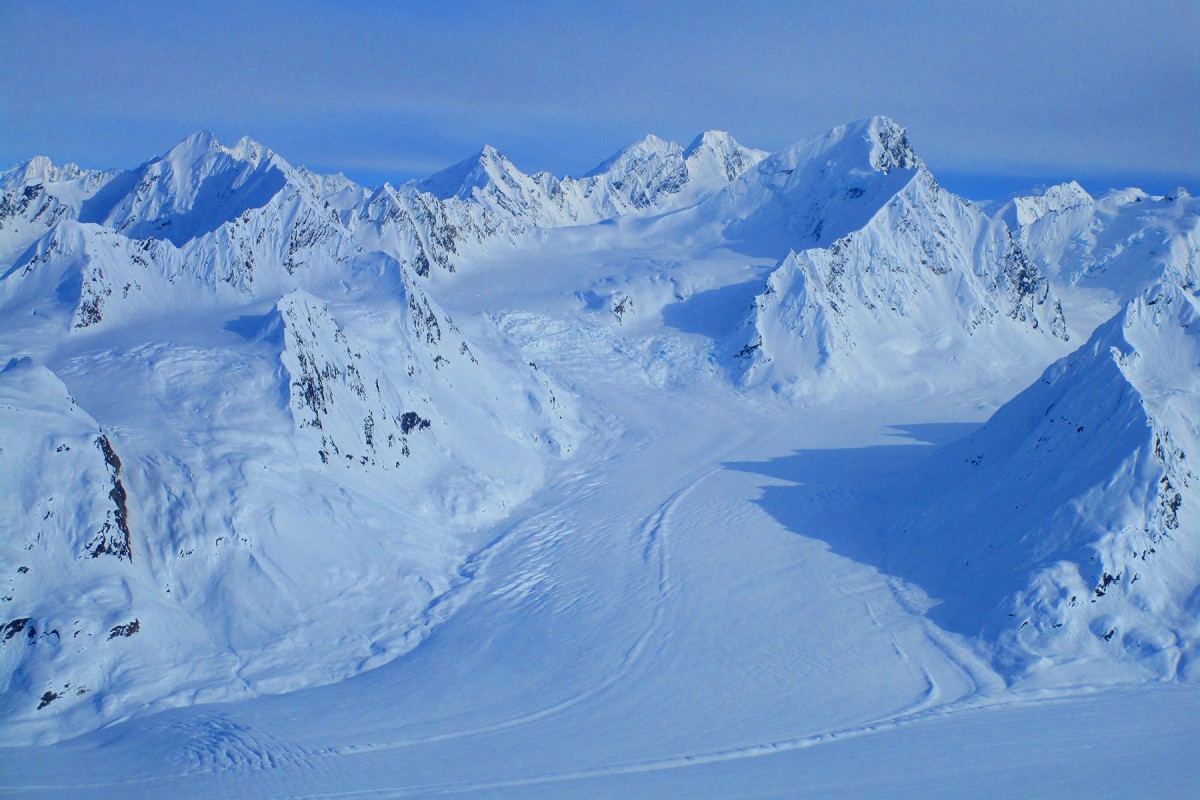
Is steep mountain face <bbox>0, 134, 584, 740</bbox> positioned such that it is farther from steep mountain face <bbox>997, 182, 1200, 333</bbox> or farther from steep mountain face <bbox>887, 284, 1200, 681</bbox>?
steep mountain face <bbox>997, 182, 1200, 333</bbox>

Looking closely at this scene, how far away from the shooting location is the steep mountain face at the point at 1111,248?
78.1 m

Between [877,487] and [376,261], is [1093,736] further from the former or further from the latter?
[376,261]

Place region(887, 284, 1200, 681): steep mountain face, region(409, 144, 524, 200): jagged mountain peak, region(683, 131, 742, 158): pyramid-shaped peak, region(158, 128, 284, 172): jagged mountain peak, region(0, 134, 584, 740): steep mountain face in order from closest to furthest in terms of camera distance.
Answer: region(0, 134, 584, 740): steep mountain face → region(887, 284, 1200, 681): steep mountain face → region(158, 128, 284, 172): jagged mountain peak → region(409, 144, 524, 200): jagged mountain peak → region(683, 131, 742, 158): pyramid-shaped peak

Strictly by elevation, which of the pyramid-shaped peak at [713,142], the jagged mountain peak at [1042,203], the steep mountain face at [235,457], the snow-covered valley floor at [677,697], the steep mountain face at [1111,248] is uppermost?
the pyramid-shaped peak at [713,142]

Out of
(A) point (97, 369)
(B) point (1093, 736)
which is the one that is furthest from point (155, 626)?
(B) point (1093, 736)

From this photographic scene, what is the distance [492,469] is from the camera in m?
32.4

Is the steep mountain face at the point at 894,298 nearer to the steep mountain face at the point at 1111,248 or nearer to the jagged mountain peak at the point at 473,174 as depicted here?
the steep mountain face at the point at 1111,248

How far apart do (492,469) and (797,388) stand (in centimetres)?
2368

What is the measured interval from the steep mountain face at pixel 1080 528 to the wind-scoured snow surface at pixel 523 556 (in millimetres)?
103

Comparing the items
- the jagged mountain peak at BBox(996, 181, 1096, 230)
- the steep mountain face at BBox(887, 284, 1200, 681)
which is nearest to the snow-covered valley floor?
the steep mountain face at BBox(887, 284, 1200, 681)

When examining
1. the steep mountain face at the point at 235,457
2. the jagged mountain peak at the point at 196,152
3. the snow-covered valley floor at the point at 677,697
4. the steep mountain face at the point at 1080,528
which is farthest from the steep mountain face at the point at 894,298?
the jagged mountain peak at the point at 196,152

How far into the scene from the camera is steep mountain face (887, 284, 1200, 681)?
19.0 metres

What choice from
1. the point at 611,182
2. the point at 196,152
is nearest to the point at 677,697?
the point at 196,152

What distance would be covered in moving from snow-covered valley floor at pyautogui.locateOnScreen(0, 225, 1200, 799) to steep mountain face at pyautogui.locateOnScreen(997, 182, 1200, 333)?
192 feet
